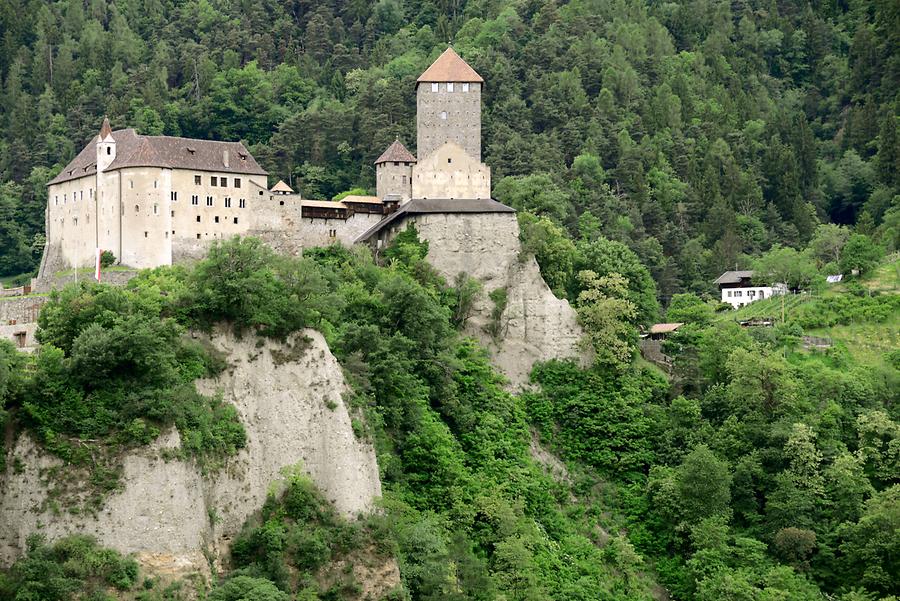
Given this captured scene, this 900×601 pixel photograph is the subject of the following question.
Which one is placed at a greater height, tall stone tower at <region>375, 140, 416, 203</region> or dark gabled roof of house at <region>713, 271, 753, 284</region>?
tall stone tower at <region>375, 140, 416, 203</region>

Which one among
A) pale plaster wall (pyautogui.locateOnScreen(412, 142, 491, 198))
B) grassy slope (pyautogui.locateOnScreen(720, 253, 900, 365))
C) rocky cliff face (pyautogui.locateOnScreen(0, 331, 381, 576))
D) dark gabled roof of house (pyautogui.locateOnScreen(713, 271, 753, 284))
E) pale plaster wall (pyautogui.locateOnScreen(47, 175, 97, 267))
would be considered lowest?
rocky cliff face (pyautogui.locateOnScreen(0, 331, 381, 576))

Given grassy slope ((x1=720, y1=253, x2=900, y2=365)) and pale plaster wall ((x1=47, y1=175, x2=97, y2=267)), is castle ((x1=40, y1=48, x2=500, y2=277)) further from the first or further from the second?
grassy slope ((x1=720, y1=253, x2=900, y2=365))

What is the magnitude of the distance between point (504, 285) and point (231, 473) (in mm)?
22144

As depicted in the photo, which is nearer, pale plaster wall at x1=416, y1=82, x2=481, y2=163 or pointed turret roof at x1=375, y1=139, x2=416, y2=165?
pointed turret roof at x1=375, y1=139, x2=416, y2=165

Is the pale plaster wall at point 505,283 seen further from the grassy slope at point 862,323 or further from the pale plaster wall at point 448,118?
the grassy slope at point 862,323

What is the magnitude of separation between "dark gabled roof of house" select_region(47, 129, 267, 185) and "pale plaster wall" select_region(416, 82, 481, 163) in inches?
391

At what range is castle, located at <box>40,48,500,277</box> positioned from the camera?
2913 inches

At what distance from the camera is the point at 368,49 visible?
133375 millimetres

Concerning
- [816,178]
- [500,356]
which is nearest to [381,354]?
[500,356]

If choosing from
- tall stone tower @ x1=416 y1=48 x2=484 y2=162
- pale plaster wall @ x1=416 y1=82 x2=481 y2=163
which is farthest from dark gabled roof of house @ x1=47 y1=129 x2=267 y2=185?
tall stone tower @ x1=416 y1=48 x2=484 y2=162

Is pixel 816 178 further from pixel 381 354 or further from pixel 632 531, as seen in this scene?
pixel 381 354

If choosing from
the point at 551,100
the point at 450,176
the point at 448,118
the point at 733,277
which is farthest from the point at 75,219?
the point at 551,100

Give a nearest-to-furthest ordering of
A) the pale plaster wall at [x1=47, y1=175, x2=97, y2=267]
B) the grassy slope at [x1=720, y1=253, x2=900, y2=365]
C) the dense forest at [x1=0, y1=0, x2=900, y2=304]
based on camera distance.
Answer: the pale plaster wall at [x1=47, y1=175, x2=97, y2=267] → the grassy slope at [x1=720, y1=253, x2=900, y2=365] → the dense forest at [x1=0, y1=0, x2=900, y2=304]

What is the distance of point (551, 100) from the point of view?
118312 millimetres
